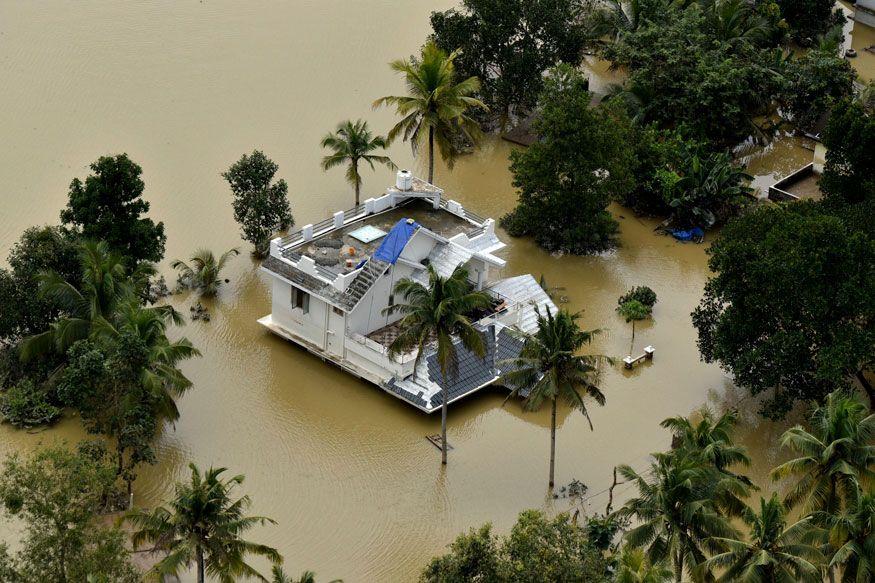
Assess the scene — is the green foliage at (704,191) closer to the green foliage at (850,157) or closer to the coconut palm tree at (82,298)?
the green foliage at (850,157)

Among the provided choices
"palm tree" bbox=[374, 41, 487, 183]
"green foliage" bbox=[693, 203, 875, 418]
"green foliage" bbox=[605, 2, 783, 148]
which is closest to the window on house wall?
"palm tree" bbox=[374, 41, 487, 183]

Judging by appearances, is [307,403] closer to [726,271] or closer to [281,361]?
[281,361]

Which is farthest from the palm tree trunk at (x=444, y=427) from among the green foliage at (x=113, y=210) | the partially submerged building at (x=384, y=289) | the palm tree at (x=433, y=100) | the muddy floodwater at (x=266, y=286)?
the palm tree at (x=433, y=100)

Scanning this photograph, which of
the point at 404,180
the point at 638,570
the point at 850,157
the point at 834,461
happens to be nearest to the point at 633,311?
the point at 850,157

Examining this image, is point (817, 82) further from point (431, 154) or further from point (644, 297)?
point (431, 154)

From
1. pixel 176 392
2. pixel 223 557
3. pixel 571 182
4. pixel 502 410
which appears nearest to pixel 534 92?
pixel 571 182
